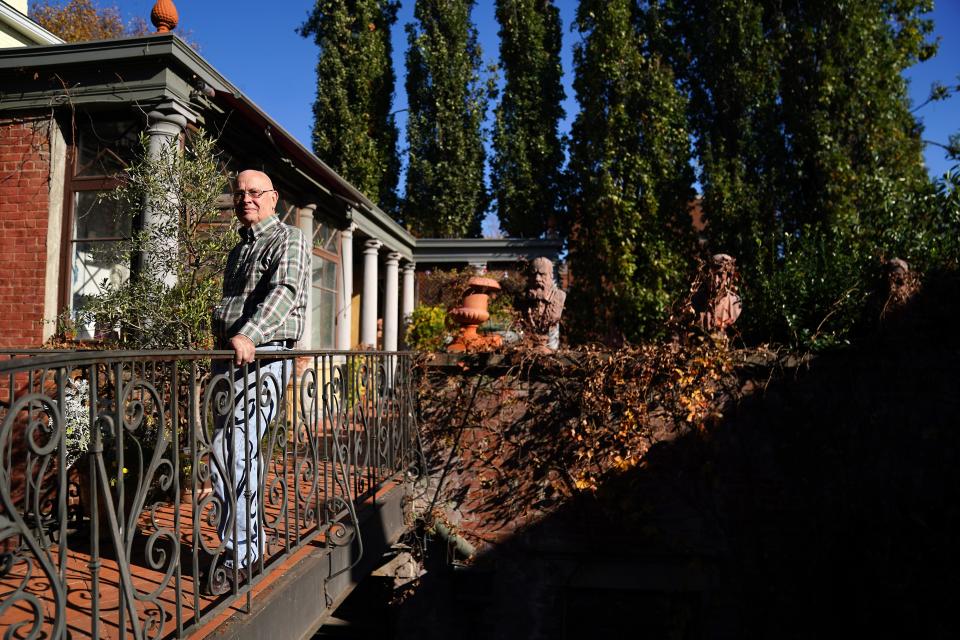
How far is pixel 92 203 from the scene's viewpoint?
5.71 metres

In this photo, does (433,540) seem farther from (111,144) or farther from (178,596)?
(111,144)

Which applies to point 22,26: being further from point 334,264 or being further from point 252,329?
point 252,329


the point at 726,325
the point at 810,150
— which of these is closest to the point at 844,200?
the point at 810,150

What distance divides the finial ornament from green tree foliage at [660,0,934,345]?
8237mm

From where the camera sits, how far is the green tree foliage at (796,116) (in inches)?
423

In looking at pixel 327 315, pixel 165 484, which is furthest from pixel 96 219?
pixel 165 484

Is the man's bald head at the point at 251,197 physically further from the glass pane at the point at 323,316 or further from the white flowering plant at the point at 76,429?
the glass pane at the point at 323,316

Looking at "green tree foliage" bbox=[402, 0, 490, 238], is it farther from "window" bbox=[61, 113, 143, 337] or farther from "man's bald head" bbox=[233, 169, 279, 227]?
"man's bald head" bbox=[233, 169, 279, 227]

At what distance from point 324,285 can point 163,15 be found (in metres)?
4.62

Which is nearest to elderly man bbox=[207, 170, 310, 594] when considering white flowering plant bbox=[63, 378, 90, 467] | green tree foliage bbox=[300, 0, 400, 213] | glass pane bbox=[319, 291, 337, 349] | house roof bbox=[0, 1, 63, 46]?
white flowering plant bbox=[63, 378, 90, 467]

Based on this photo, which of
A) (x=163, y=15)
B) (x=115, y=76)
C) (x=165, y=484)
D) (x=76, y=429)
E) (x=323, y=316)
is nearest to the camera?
(x=165, y=484)

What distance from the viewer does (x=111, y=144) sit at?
5.71 metres

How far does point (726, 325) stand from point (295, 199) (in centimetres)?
581

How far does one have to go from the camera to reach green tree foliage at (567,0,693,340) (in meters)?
11.9
